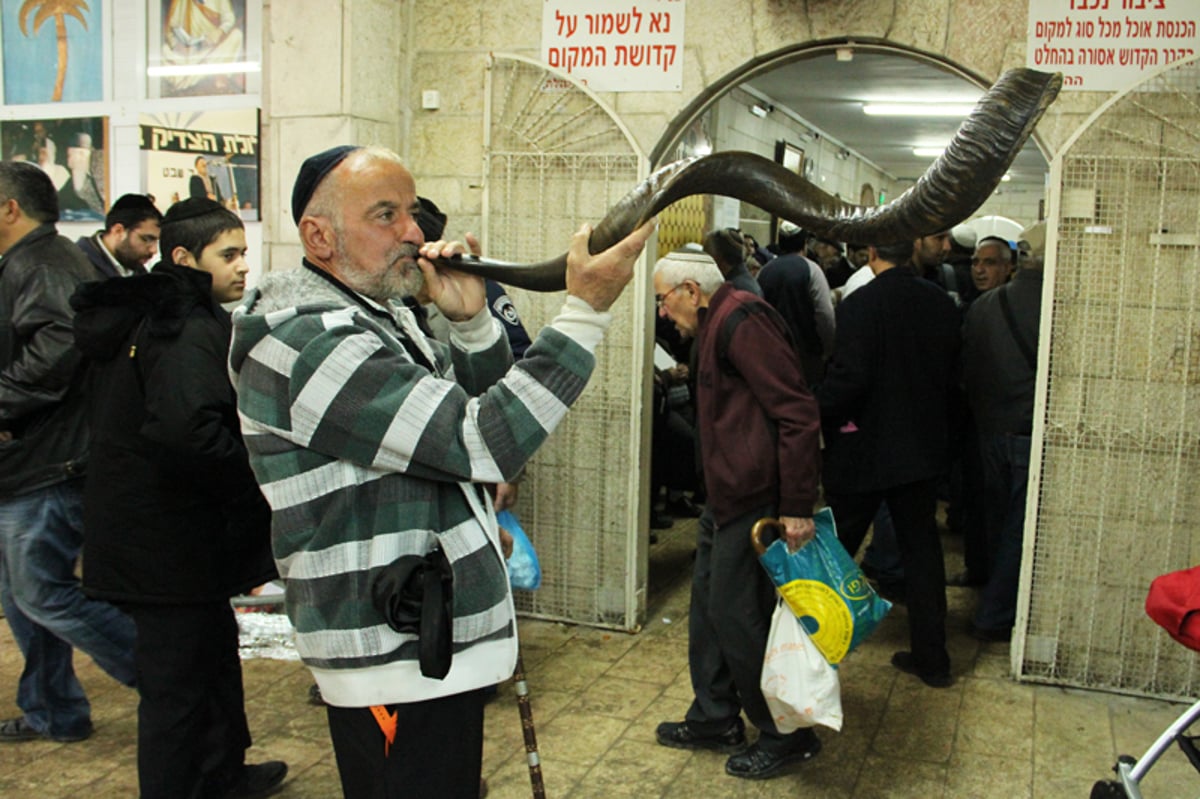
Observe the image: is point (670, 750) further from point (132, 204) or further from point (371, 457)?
point (132, 204)

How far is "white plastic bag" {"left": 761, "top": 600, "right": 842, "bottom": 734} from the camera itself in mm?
3416

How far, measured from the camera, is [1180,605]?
9.31ft

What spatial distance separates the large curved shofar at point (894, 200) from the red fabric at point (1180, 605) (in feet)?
5.61

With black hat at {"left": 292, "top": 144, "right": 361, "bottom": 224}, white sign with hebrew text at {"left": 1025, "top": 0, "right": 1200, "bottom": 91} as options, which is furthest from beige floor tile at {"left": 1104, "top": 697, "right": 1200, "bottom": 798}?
black hat at {"left": 292, "top": 144, "right": 361, "bottom": 224}

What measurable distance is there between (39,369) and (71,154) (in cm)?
267

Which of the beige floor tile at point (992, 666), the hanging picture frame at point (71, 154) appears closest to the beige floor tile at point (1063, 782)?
the beige floor tile at point (992, 666)

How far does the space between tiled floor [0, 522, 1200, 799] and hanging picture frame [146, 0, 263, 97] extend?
2.82 metres

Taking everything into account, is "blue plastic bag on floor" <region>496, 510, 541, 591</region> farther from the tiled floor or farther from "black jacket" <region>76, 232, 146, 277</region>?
"black jacket" <region>76, 232, 146, 277</region>

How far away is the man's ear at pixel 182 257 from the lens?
353 centimetres

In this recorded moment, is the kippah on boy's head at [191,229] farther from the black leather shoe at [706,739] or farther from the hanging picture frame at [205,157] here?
the black leather shoe at [706,739]

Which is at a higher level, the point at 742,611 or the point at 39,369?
the point at 39,369

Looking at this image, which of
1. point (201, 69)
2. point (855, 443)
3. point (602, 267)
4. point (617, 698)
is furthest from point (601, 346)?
point (602, 267)

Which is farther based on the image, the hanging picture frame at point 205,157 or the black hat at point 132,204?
the hanging picture frame at point 205,157

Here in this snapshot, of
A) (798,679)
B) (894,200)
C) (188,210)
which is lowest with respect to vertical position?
(798,679)
